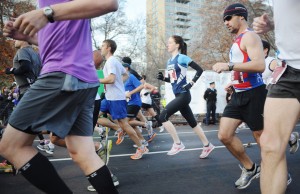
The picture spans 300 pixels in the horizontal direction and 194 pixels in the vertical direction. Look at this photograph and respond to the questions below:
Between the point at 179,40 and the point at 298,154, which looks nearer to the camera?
the point at 298,154

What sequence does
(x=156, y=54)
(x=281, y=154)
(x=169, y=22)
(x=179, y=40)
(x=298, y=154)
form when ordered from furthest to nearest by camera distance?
1. (x=169, y=22)
2. (x=156, y=54)
3. (x=179, y=40)
4. (x=298, y=154)
5. (x=281, y=154)

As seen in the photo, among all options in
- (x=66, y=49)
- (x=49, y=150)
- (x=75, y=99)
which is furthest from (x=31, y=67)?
(x=75, y=99)

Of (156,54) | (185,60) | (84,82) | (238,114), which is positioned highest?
(84,82)

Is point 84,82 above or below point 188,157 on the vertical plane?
above

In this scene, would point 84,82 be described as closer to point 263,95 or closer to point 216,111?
point 263,95

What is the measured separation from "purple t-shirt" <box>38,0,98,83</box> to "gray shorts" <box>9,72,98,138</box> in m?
0.08

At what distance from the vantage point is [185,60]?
19.1ft

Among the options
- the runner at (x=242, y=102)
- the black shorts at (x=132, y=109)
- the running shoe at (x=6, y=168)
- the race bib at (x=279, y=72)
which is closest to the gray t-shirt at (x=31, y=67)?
the running shoe at (x=6, y=168)

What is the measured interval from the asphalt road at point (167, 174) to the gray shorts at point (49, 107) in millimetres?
1864

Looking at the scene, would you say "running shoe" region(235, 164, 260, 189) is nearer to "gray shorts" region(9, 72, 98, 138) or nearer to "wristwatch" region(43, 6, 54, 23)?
"gray shorts" region(9, 72, 98, 138)

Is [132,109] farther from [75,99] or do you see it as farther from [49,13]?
[49,13]

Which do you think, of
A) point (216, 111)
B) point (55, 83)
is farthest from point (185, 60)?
point (216, 111)

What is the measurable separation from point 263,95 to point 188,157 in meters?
2.33

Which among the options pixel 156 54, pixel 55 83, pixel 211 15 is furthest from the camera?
pixel 156 54
